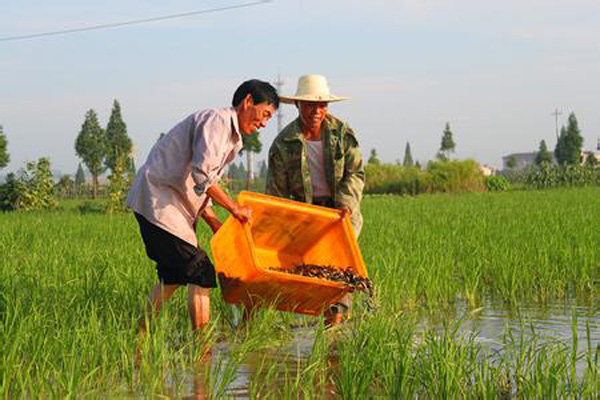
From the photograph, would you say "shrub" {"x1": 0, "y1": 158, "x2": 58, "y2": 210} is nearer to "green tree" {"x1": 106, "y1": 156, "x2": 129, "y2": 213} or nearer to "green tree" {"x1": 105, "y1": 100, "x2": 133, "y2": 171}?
"green tree" {"x1": 106, "y1": 156, "x2": 129, "y2": 213}

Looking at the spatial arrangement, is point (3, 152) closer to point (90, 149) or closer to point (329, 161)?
point (90, 149)

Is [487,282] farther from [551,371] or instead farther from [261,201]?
[551,371]

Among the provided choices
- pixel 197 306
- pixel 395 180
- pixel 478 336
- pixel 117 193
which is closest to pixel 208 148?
pixel 197 306

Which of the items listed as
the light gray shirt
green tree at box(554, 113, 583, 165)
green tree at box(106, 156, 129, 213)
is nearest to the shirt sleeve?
the light gray shirt

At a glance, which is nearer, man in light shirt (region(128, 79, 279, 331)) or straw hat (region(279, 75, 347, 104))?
man in light shirt (region(128, 79, 279, 331))

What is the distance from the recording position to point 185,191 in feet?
11.2

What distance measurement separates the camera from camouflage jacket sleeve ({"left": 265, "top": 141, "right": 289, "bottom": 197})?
428 cm

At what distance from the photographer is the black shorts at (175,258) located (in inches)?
134

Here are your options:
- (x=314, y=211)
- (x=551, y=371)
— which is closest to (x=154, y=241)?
(x=314, y=211)

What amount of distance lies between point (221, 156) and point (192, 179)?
0.72ft

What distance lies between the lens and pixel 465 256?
237 inches

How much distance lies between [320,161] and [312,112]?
12.7 inches

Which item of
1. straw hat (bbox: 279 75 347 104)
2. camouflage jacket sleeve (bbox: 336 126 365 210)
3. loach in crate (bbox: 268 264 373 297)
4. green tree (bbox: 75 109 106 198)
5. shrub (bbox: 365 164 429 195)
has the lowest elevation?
loach in crate (bbox: 268 264 373 297)

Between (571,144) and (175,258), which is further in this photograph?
(571,144)
